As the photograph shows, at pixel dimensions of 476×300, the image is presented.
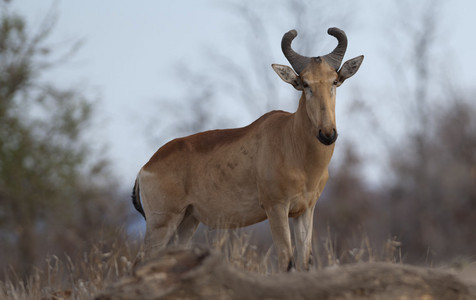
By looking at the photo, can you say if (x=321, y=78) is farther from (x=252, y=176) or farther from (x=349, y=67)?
(x=252, y=176)

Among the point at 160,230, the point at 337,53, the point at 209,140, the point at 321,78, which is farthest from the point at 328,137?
the point at 160,230

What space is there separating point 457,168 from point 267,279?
29.2 metres

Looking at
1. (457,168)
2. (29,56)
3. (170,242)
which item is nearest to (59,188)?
(29,56)

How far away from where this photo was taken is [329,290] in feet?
13.8

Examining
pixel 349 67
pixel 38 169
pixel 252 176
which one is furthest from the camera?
pixel 38 169

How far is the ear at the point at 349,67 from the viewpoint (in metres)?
7.38

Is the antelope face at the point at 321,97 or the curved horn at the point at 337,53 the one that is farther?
the curved horn at the point at 337,53

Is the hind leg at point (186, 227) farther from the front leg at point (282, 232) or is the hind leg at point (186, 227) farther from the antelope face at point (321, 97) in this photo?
the antelope face at point (321, 97)

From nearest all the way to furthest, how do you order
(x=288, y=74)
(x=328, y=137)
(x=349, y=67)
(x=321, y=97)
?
(x=328, y=137) < (x=321, y=97) < (x=288, y=74) < (x=349, y=67)

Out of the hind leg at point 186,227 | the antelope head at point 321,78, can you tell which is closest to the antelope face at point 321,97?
the antelope head at point 321,78

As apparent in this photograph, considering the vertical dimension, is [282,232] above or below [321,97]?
below

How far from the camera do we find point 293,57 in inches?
294

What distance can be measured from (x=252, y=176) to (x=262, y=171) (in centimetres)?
29

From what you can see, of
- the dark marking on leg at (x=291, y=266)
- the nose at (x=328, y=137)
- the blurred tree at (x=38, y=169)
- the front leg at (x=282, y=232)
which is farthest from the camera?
the blurred tree at (x=38, y=169)
